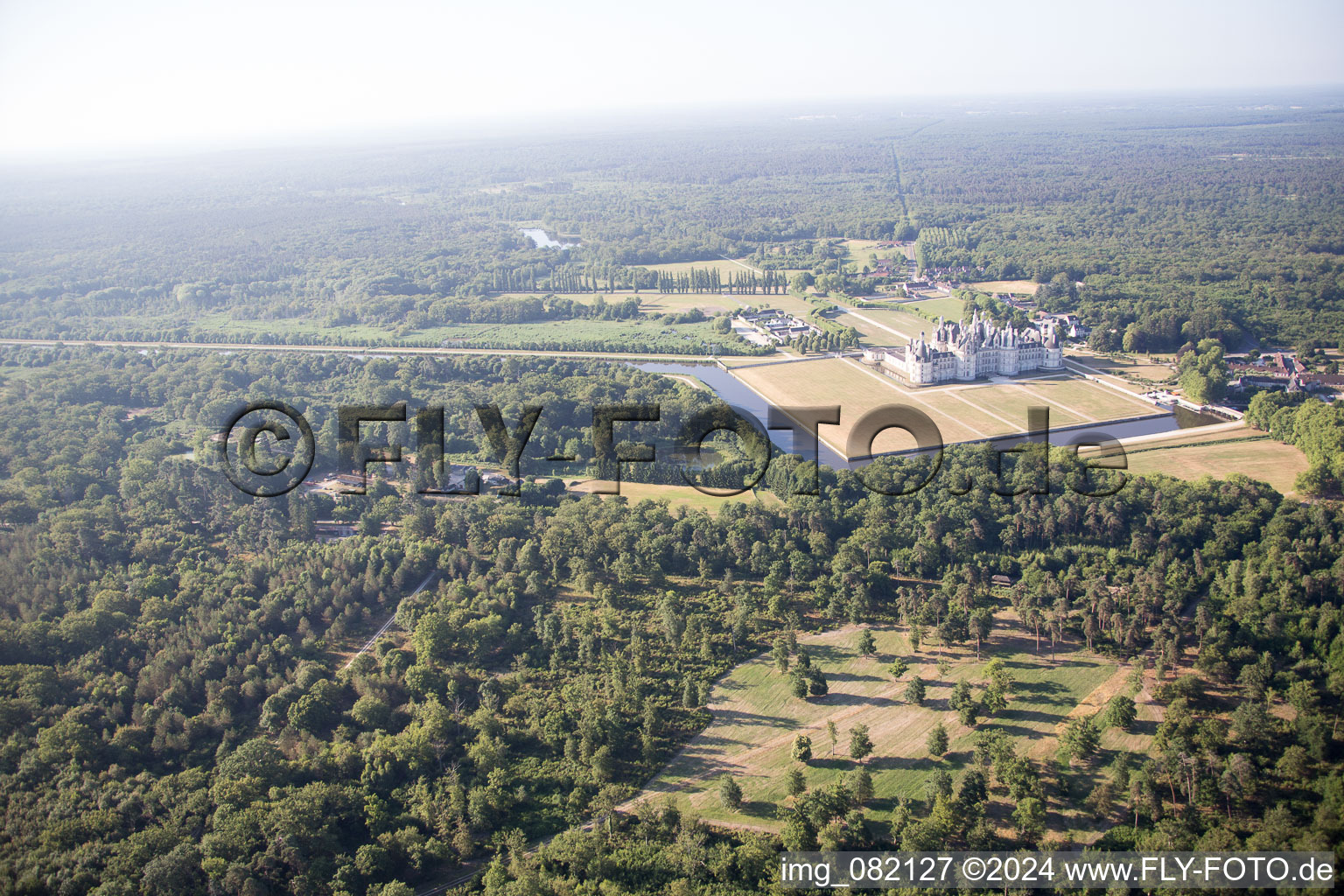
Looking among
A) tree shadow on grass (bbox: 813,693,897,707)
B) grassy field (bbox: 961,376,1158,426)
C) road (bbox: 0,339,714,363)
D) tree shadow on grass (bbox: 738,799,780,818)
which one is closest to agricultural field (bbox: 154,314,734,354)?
road (bbox: 0,339,714,363)

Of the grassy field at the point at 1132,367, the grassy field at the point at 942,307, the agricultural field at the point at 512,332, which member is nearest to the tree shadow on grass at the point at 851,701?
the grassy field at the point at 1132,367

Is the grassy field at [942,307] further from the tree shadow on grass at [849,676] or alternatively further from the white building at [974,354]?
the tree shadow on grass at [849,676]

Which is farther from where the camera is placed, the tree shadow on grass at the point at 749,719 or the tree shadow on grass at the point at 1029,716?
the tree shadow on grass at the point at 749,719

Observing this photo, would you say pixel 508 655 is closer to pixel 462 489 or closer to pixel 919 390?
pixel 462 489

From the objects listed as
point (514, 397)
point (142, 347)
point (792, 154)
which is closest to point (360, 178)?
point (792, 154)

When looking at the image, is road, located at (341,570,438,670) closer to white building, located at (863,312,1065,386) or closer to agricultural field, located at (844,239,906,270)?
white building, located at (863,312,1065,386)

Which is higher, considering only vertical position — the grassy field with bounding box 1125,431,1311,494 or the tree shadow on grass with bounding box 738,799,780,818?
the grassy field with bounding box 1125,431,1311,494
